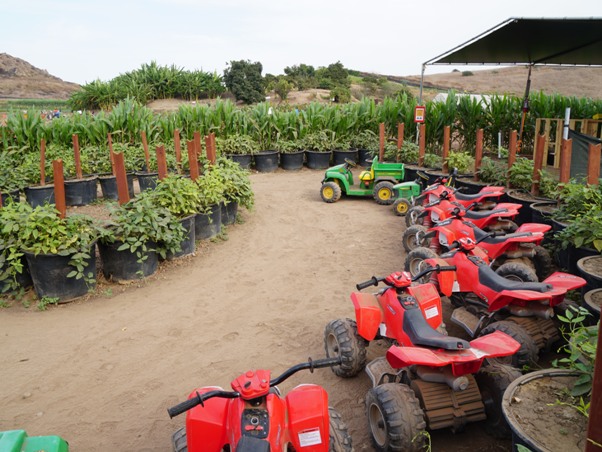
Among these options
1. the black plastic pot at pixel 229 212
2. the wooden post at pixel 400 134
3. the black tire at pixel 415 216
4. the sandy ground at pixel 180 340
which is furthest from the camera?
the wooden post at pixel 400 134

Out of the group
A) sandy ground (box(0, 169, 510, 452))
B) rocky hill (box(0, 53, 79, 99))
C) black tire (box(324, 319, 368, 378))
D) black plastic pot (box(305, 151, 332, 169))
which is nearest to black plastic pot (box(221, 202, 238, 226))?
sandy ground (box(0, 169, 510, 452))

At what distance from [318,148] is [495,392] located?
10.9 meters

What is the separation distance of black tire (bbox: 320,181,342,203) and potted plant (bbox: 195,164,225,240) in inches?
109

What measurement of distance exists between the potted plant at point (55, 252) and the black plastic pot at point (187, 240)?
117 cm

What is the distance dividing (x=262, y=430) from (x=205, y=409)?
369 millimetres

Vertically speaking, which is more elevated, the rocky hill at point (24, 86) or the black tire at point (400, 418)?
the rocky hill at point (24, 86)

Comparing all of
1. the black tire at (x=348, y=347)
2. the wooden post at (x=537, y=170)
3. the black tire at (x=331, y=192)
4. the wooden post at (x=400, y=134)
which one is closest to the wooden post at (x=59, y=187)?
the black tire at (x=348, y=347)

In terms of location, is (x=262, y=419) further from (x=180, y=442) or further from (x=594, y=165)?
(x=594, y=165)

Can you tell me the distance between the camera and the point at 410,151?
10.1m

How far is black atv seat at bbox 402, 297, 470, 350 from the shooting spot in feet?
8.58

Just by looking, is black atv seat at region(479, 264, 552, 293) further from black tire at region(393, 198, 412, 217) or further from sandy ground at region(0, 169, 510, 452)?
black tire at region(393, 198, 412, 217)

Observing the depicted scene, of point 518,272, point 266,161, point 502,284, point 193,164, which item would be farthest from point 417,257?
point 266,161

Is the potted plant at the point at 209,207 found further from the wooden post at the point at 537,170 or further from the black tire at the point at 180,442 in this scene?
the wooden post at the point at 537,170

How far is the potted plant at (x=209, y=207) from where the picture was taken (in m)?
6.48
